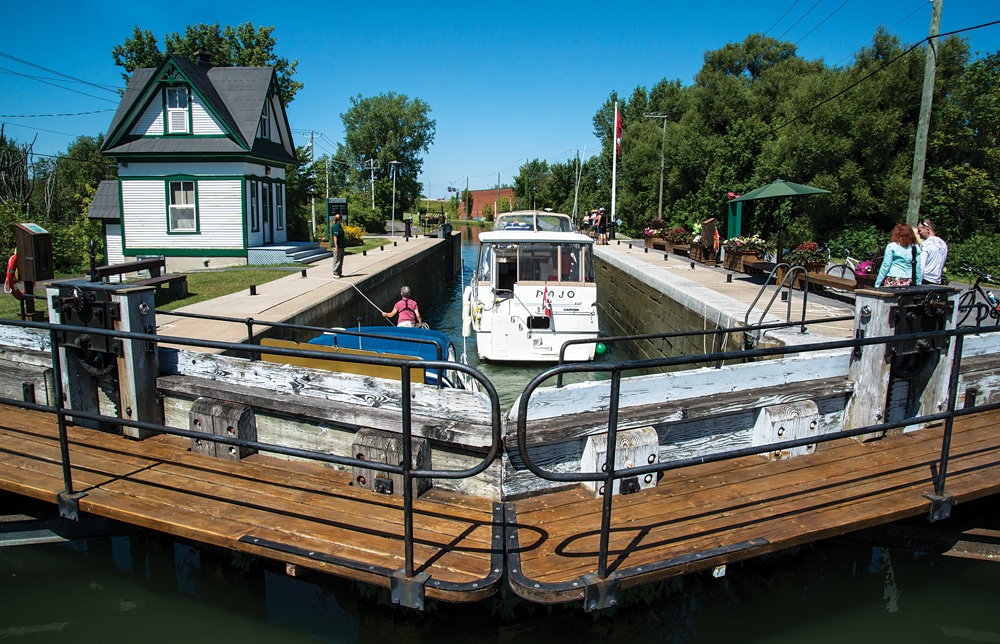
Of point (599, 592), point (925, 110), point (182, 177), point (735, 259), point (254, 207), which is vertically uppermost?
point (925, 110)

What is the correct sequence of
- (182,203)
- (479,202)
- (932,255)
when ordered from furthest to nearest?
1. (479,202)
2. (182,203)
3. (932,255)

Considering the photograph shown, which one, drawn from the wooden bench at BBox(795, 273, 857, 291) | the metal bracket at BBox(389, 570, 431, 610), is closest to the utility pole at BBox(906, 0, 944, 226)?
the wooden bench at BBox(795, 273, 857, 291)

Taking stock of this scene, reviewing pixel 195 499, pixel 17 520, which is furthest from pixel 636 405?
pixel 17 520

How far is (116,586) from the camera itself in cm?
441

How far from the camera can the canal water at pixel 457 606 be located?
395cm

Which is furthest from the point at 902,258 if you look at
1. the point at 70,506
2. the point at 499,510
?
the point at 70,506

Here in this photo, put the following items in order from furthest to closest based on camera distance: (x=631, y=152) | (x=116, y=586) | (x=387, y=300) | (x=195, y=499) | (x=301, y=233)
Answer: (x=631, y=152)
(x=301, y=233)
(x=387, y=300)
(x=116, y=586)
(x=195, y=499)

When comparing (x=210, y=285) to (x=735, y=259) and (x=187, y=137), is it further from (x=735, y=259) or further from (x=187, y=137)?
(x=735, y=259)

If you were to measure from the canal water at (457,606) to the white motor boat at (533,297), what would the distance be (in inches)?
268

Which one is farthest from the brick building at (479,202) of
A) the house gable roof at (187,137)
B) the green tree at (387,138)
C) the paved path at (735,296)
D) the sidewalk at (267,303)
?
the sidewalk at (267,303)

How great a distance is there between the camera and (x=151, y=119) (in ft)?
66.1

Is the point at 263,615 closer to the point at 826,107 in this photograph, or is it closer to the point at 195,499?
the point at 195,499

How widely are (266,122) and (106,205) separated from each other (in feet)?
20.8

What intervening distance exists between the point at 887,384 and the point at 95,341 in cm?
584
